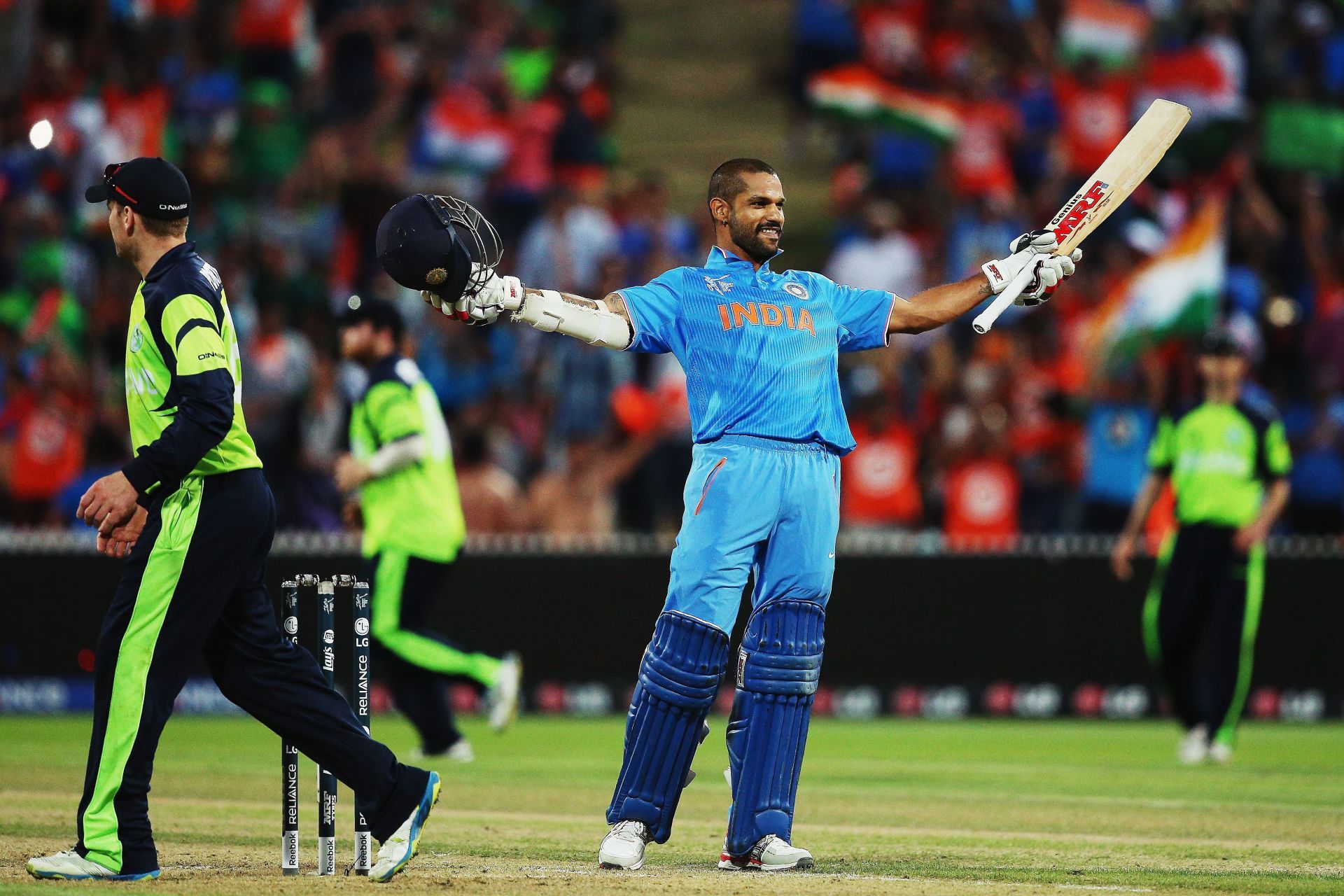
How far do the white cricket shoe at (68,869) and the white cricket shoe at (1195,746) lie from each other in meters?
7.84

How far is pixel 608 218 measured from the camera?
→ 18625mm

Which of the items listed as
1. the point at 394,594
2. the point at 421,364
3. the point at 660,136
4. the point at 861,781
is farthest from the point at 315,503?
the point at 660,136

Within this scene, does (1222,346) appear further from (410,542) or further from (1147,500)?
(410,542)

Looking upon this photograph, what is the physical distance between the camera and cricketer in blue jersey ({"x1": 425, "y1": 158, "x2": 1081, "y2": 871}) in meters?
7.00

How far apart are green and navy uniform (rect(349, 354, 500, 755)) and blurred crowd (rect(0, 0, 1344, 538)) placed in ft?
13.6

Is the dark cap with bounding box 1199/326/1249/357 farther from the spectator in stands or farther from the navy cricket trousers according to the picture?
the navy cricket trousers

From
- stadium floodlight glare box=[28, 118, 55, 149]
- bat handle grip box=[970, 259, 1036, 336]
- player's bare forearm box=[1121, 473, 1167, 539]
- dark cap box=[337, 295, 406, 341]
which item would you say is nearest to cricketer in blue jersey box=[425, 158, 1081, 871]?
bat handle grip box=[970, 259, 1036, 336]

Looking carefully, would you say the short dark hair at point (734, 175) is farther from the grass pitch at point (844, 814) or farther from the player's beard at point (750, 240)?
the grass pitch at point (844, 814)

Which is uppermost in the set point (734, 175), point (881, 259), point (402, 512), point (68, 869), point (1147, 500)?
point (881, 259)

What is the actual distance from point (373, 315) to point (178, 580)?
510 cm

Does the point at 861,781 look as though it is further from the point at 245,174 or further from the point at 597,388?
the point at 245,174

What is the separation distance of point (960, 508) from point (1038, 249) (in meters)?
8.47

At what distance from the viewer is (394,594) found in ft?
37.6

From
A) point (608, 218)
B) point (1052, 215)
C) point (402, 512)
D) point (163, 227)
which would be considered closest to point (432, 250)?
point (163, 227)
